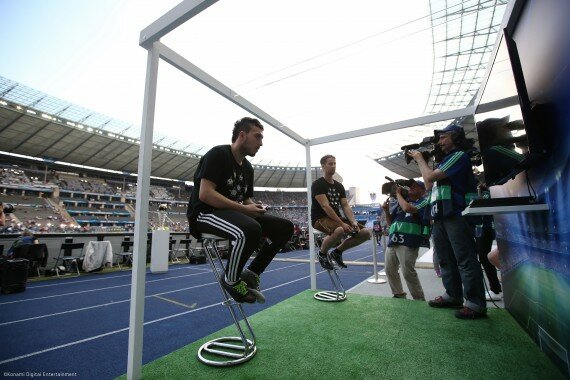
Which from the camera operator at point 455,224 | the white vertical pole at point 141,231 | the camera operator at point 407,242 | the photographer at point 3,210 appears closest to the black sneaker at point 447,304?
the camera operator at point 455,224

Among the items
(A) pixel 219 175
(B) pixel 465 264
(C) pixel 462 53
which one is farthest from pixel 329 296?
(C) pixel 462 53

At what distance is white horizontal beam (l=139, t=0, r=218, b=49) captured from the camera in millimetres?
1819

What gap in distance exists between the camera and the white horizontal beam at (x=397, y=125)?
3.54 meters

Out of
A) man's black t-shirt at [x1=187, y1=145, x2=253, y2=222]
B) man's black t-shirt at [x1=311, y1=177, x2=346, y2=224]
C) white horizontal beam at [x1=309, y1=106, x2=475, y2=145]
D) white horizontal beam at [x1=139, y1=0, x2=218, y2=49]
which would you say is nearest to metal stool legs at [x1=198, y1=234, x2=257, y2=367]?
man's black t-shirt at [x1=187, y1=145, x2=253, y2=222]

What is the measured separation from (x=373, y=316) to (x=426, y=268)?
5879 mm

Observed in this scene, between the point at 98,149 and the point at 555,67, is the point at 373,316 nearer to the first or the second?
the point at 555,67

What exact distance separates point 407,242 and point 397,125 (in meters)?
1.69

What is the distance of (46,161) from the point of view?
3139cm

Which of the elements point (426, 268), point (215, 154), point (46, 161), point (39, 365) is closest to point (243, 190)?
point (215, 154)

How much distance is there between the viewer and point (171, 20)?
1.89m

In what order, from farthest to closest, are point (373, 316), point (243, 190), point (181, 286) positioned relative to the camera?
point (181, 286) → point (373, 316) → point (243, 190)

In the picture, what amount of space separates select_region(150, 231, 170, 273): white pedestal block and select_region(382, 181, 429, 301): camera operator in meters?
8.02

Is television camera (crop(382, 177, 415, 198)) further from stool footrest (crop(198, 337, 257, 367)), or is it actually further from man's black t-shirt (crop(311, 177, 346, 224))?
stool footrest (crop(198, 337, 257, 367))

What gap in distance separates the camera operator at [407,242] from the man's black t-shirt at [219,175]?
2225 millimetres
